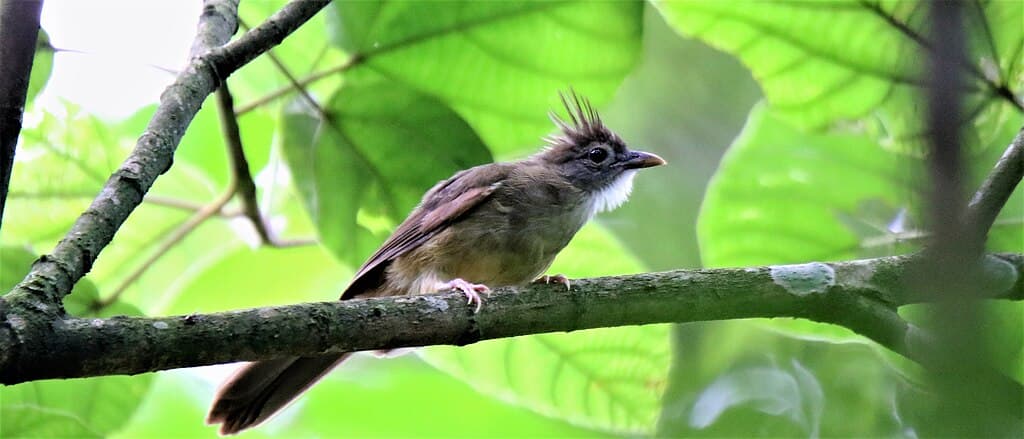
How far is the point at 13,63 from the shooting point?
5.98 feet

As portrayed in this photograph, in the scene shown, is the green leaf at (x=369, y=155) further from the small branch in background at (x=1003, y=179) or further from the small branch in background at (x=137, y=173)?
the small branch in background at (x=1003, y=179)

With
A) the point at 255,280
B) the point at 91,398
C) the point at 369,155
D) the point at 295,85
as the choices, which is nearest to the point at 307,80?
the point at 295,85

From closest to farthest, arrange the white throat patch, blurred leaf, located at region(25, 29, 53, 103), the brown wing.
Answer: blurred leaf, located at region(25, 29, 53, 103)
the brown wing
the white throat patch

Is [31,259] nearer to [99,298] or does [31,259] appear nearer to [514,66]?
[99,298]

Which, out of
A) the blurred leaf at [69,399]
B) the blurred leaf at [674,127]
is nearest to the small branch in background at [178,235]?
the blurred leaf at [69,399]

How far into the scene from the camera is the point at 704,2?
3166 mm

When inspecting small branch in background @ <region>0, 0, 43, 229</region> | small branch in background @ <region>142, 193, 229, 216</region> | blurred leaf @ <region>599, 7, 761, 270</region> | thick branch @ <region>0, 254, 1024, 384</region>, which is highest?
blurred leaf @ <region>599, 7, 761, 270</region>

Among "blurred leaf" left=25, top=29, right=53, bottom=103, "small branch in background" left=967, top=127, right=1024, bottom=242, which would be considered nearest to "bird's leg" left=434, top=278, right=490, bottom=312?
"small branch in background" left=967, top=127, right=1024, bottom=242

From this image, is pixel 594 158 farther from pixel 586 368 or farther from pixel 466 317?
pixel 466 317

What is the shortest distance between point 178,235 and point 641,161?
5.91ft

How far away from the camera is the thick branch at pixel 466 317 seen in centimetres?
179

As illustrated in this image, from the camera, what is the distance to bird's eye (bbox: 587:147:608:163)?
163 inches

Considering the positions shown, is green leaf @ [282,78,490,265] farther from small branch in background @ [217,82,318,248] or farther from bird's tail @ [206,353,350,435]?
bird's tail @ [206,353,350,435]

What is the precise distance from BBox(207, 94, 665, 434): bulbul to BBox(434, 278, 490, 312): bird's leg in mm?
35
